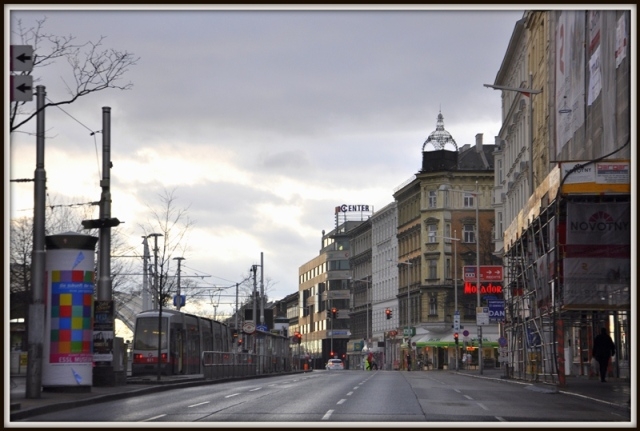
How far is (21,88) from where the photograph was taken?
70.9 ft

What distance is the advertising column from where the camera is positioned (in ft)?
97.8

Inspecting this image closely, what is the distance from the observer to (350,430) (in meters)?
17.5

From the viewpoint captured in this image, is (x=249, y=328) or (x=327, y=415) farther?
(x=249, y=328)

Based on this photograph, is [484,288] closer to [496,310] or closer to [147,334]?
[496,310]

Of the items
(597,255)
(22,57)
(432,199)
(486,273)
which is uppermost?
(432,199)

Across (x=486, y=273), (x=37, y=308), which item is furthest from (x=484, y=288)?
(x=37, y=308)

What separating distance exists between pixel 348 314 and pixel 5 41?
142652 millimetres

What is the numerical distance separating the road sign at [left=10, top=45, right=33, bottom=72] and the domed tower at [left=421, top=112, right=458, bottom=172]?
329 ft

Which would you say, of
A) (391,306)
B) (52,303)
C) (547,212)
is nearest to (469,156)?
(391,306)

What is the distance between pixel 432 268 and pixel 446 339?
311 inches

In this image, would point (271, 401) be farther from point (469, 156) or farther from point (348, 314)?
point (348, 314)

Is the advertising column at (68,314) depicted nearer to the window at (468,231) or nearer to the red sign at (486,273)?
the red sign at (486,273)

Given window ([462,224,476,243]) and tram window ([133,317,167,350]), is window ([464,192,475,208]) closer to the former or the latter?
window ([462,224,476,243])

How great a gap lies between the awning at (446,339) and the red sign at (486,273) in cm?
3989
